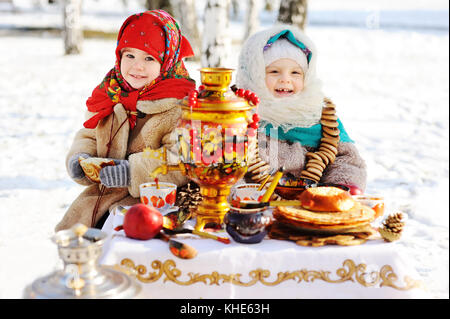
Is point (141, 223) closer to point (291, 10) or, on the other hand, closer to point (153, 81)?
point (153, 81)

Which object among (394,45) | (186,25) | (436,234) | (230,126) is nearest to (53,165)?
(436,234)

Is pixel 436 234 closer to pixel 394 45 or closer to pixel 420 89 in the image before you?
pixel 420 89

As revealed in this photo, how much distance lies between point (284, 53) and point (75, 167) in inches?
47.4

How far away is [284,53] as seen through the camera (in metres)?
2.82

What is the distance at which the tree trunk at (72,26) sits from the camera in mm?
14578

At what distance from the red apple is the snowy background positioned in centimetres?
88

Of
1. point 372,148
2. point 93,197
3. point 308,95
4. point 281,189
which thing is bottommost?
point 372,148

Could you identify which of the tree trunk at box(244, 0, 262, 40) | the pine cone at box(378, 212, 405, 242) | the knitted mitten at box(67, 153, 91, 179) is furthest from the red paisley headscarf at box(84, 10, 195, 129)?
the tree trunk at box(244, 0, 262, 40)

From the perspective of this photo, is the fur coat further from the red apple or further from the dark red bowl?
the red apple

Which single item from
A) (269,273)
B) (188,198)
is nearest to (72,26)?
(188,198)

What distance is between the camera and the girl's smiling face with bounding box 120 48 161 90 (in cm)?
282

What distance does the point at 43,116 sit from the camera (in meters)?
8.60

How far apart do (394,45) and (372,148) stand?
1402 cm

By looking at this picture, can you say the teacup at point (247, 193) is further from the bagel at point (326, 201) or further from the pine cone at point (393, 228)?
the pine cone at point (393, 228)
